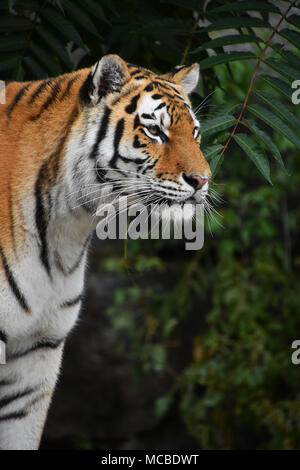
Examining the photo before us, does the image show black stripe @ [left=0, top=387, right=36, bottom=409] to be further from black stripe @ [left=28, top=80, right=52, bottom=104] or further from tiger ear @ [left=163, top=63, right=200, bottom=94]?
tiger ear @ [left=163, top=63, right=200, bottom=94]

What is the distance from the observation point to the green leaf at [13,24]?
2562mm

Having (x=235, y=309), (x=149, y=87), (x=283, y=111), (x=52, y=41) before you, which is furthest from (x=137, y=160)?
(x=235, y=309)

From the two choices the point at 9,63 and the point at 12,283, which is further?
the point at 9,63

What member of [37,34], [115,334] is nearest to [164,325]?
[115,334]

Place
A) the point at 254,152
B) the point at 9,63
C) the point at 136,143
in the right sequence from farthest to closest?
the point at 9,63
the point at 136,143
the point at 254,152

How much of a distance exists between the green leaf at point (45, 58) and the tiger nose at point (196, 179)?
92 centimetres

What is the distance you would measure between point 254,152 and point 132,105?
1.56 ft

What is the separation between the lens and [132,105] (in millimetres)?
2264

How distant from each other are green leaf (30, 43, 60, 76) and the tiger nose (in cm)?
92

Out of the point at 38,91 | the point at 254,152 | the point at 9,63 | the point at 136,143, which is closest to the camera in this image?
the point at 254,152

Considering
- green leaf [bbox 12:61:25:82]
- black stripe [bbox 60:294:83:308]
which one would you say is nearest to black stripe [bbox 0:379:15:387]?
black stripe [bbox 60:294:83:308]

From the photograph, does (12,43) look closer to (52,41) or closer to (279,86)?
(52,41)

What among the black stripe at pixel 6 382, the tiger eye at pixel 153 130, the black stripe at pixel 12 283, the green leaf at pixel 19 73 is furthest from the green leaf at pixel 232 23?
the black stripe at pixel 6 382

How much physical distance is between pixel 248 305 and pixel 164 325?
28.7 inches
